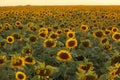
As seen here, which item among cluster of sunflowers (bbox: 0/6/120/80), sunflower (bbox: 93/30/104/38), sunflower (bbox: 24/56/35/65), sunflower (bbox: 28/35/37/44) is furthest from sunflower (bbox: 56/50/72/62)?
sunflower (bbox: 93/30/104/38)

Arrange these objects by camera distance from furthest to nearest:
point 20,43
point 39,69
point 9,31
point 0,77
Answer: point 9,31 < point 20,43 < point 0,77 < point 39,69

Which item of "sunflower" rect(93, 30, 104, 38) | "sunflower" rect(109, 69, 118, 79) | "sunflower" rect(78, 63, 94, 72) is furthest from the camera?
"sunflower" rect(93, 30, 104, 38)

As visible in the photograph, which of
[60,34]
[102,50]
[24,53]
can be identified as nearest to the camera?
[24,53]

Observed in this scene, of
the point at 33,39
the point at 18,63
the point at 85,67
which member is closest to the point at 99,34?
the point at 33,39

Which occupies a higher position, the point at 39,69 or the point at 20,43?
the point at 39,69

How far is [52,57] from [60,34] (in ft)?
8.27

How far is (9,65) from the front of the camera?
6.86 m

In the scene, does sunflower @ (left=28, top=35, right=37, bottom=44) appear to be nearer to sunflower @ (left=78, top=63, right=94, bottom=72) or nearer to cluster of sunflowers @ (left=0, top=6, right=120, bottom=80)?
cluster of sunflowers @ (left=0, top=6, right=120, bottom=80)

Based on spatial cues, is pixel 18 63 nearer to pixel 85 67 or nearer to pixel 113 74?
pixel 85 67

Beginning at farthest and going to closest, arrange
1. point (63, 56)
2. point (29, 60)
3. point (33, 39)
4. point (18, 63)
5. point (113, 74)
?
point (33, 39) < point (63, 56) < point (29, 60) < point (18, 63) < point (113, 74)

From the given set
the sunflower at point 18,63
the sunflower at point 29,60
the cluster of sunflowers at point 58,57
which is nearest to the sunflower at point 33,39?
the cluster of sunflowers at point 58,57

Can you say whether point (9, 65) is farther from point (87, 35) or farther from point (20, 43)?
point (87, 35)

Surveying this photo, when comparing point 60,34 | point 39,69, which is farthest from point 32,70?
point 60,34

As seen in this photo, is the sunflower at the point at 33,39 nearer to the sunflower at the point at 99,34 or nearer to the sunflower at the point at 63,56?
the sunflower at the point at 99,34
